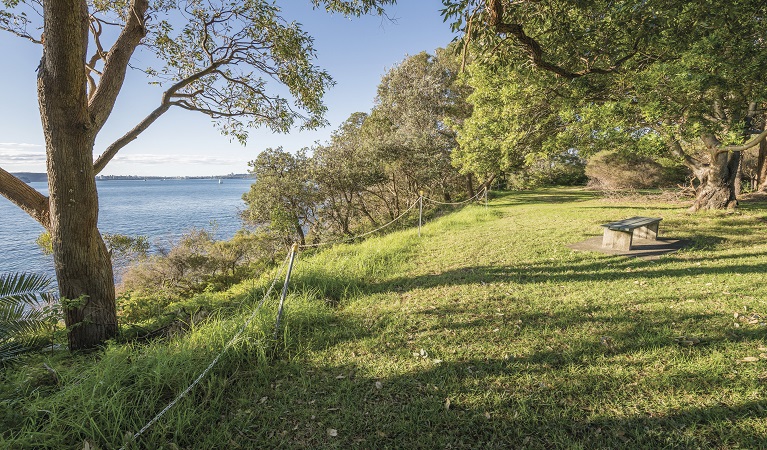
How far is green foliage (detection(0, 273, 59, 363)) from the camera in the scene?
326 cm

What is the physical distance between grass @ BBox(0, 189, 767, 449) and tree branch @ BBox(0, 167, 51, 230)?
6.24 feet

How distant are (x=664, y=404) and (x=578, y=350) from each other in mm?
824

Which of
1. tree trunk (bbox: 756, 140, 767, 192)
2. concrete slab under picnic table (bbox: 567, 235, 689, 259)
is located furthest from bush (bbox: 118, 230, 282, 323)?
tree trunk (bbox: 756, 140, 767, 192)

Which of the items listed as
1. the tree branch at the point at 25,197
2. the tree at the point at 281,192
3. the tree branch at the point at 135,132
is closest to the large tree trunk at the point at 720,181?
the tree at the point at 281,192

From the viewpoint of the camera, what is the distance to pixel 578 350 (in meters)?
3.33

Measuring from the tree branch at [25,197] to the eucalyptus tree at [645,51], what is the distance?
5827 mm

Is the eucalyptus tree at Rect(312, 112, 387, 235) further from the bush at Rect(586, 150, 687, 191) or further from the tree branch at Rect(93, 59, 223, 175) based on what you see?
the bush at Rect(586, 150, 687, 191)

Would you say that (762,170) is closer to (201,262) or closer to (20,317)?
(20,317)

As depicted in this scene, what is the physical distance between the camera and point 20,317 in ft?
11.6

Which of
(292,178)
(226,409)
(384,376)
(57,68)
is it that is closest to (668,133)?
(384,376)

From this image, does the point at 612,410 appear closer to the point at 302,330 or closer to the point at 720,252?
the point at 302,330

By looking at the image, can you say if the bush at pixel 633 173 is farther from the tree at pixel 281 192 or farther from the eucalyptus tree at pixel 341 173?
the tree at pixel 281 192

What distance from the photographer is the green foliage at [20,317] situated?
326 cm

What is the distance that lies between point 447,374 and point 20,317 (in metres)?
4.60
